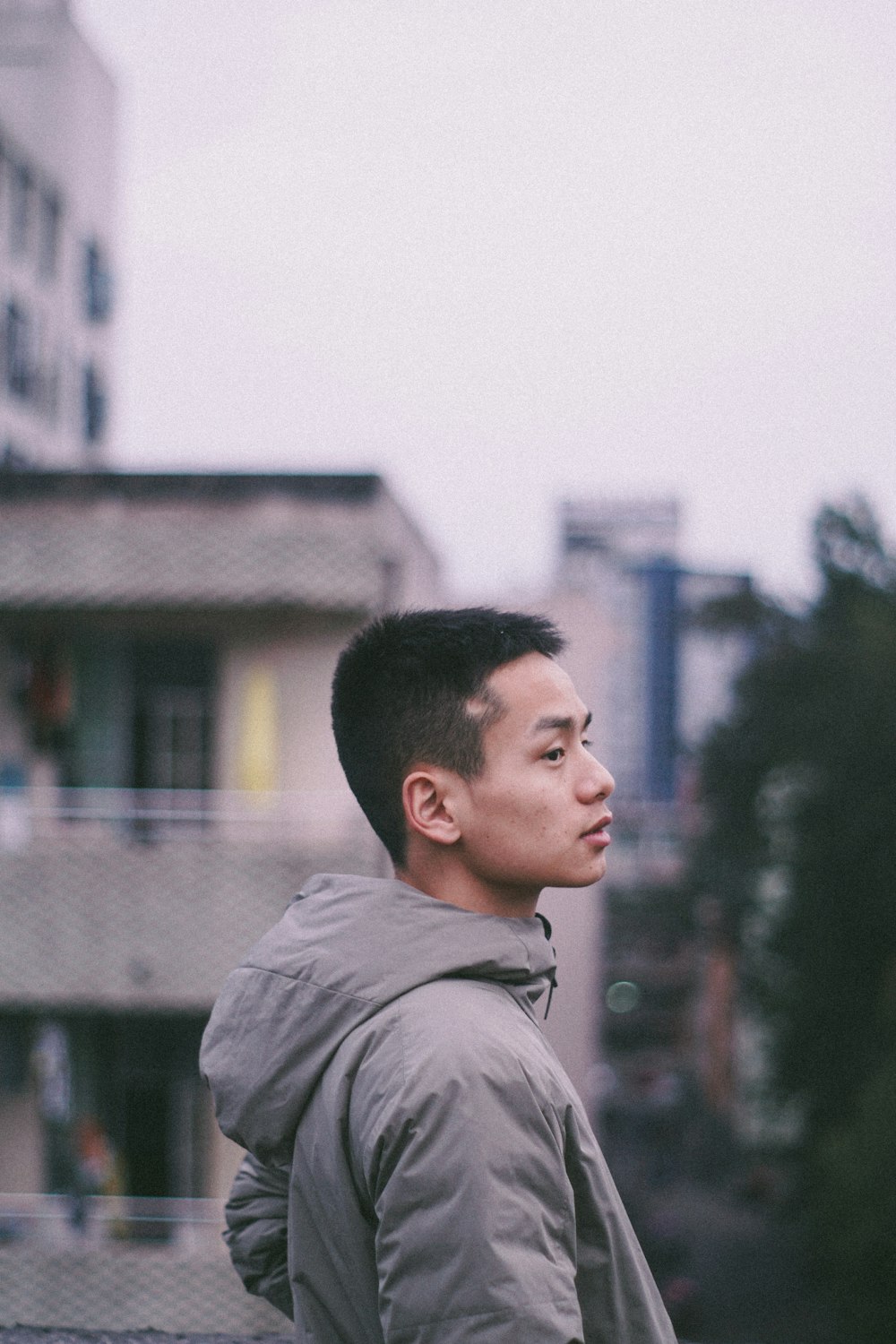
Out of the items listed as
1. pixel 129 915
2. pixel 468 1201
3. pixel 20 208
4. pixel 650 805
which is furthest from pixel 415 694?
pixel 650 805

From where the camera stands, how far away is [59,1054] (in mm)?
8891

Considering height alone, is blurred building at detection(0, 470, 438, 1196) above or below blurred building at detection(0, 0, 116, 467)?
below

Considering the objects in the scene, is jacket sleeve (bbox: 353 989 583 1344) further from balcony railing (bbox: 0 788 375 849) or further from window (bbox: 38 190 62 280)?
window (bbox: 38 190 62 280)

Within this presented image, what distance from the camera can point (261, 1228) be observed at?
1.52 metres

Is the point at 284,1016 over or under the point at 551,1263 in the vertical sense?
over

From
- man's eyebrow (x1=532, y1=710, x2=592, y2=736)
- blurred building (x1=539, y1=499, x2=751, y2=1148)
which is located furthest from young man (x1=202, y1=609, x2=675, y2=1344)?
blurred building (x1=539, y1=499, x2=751, y2=1148)

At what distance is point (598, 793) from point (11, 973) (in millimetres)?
7645

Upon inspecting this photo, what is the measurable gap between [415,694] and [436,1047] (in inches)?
15.9

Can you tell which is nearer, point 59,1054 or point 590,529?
point 59,1054

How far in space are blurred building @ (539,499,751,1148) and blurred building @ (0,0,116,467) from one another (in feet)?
89.3

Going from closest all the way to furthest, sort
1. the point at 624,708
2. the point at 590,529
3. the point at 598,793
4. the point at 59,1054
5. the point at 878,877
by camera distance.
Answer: the point at 598,793
the point at 59,1054
the point at 878,877
the point at 624,708
the point at 590,529

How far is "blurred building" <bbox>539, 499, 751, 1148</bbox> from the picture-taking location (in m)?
51.2

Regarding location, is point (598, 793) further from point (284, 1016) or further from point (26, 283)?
→ point (26, 283)

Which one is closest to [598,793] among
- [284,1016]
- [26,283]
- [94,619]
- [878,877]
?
[284,1016]
